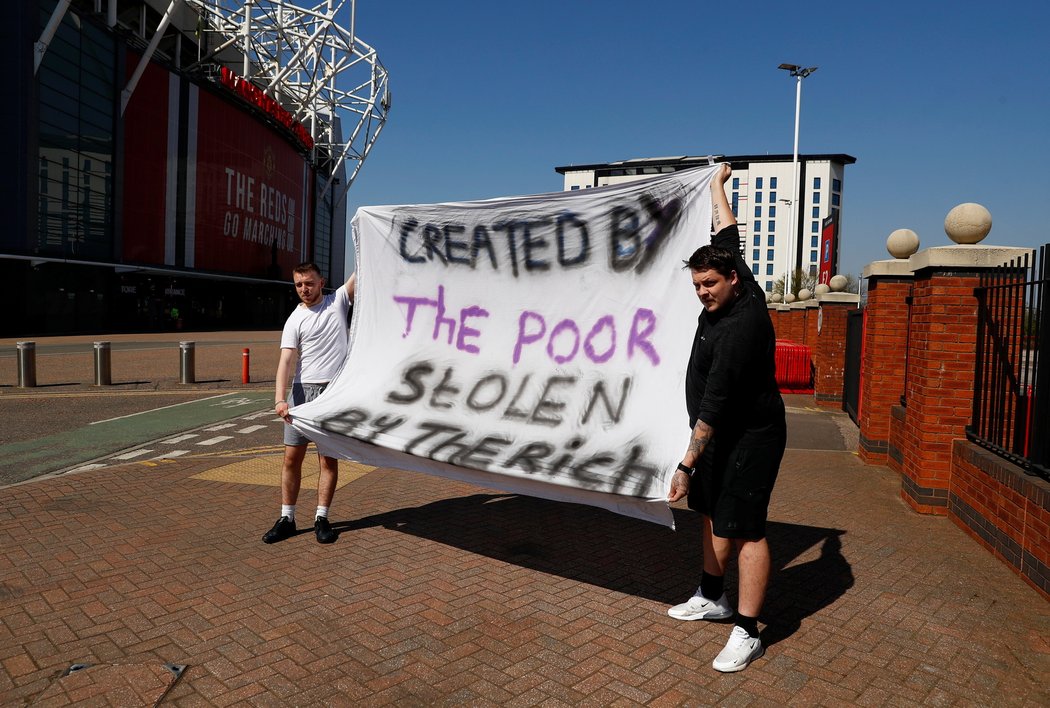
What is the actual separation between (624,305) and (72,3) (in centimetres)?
3689

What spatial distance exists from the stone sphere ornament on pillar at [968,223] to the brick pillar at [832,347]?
7.11 m

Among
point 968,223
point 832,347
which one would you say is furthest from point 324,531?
point 832,347

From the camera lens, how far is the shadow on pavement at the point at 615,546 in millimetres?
4434

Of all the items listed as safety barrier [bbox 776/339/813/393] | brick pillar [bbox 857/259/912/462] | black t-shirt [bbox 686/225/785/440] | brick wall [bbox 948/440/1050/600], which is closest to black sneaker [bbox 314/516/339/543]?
black t-shirt [bbox 686/225/785/440]

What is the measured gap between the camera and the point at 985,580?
15.3ft

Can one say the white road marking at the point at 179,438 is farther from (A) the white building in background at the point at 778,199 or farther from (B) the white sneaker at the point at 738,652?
(A) the white building in background at the point at 778,199

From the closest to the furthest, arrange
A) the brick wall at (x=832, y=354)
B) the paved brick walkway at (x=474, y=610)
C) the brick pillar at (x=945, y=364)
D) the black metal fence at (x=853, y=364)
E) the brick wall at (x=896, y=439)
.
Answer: the paved brick walkway at (x=474, y=610)
the brick pillar at (x=945, y=364)
the brick wall at (x=896, y=439)
the black metal fence at (x=853, y=364)
the brick wall at (x=832, y=354)

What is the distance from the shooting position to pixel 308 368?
5402mm

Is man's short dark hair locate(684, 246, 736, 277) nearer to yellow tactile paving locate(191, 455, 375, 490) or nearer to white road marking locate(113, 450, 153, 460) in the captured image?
yellow tactile paving locate(191, 455, 375, 490)

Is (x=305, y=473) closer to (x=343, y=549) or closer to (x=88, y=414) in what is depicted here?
(x=343, y=549)

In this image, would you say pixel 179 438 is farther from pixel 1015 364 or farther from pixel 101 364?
pixel 1015 364

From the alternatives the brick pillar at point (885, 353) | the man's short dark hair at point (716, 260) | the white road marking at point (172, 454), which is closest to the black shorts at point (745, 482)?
the man's short dark hair at point (716, 260)

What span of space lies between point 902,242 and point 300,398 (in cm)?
676

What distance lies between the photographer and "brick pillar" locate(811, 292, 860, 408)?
1341 centimetres
